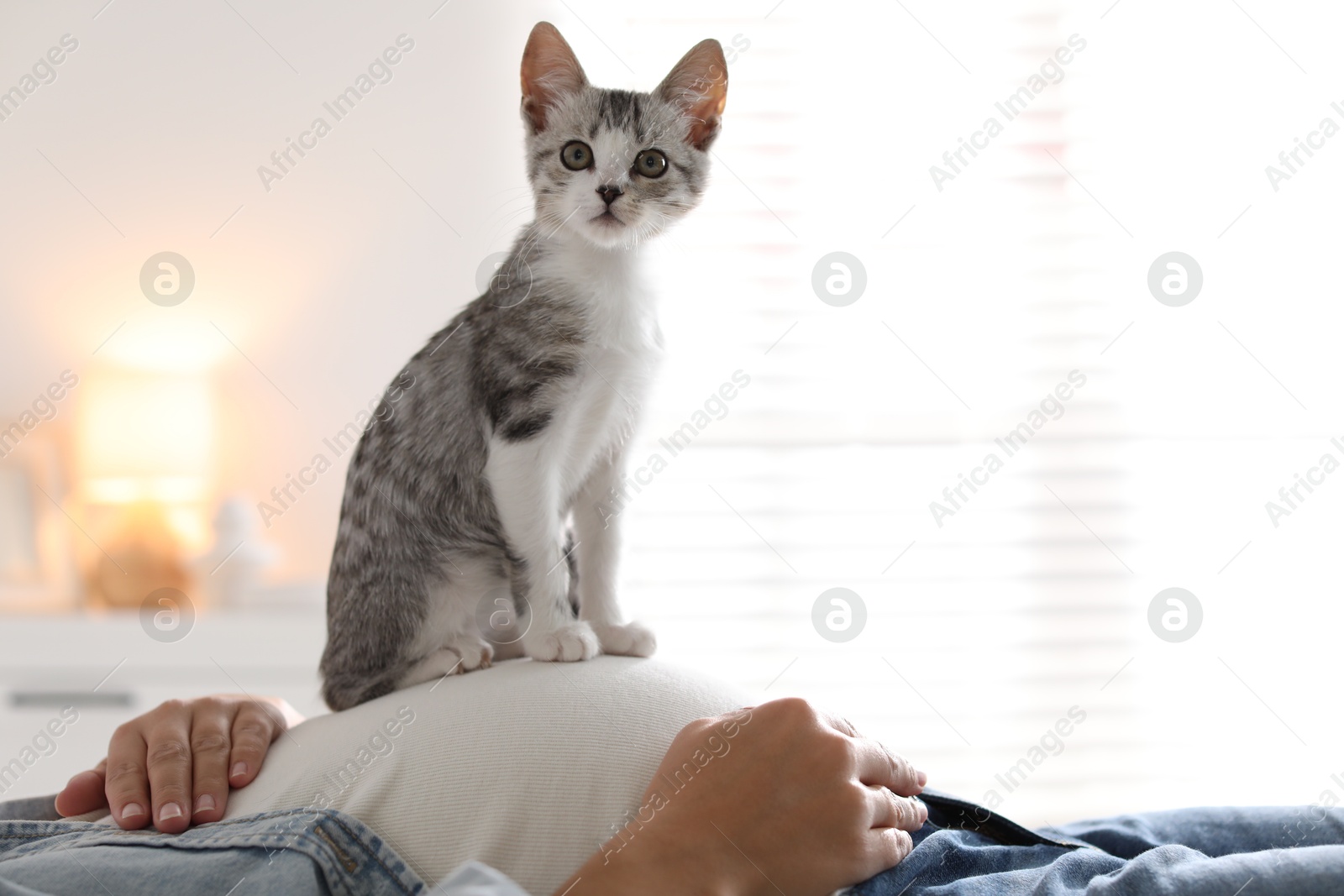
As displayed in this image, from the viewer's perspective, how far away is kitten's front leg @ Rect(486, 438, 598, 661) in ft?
3.76

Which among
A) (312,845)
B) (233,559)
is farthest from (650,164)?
(233,559)

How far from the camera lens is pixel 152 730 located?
3.35 ft

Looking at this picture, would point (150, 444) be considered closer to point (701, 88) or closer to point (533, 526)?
point (533, 526)

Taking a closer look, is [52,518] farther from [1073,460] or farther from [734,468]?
[1073,460]

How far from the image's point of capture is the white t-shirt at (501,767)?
0.80 metres

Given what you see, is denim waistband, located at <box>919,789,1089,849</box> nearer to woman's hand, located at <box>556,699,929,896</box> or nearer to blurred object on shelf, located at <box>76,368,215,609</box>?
woman's hand, located at <box>556,699,929,896</box>

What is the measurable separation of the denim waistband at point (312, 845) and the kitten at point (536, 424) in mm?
338

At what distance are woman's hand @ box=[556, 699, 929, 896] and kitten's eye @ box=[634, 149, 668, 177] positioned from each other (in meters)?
0.75

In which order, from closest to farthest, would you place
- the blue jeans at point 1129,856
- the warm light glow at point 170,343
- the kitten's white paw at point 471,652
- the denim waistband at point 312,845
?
the blue jeans at point 1129,856 < the denim waistband at point 312,845 < the kitten's white paw at point 471,652 < the warm light glow at point 170,343

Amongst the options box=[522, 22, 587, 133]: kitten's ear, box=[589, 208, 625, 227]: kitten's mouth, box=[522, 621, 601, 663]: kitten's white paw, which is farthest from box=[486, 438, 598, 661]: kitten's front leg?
Answer: box=[522, 22, 587, 133]: kitten's ear

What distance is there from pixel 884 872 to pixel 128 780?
2.62 ft

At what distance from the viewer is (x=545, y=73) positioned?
128 centimetres

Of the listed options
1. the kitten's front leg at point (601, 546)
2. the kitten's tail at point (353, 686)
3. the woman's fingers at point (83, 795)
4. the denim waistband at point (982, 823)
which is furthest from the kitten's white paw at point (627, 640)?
the woman's fingers at point (83, 795)

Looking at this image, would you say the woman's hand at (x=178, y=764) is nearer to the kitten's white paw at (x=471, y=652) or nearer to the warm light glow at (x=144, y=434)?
the kitten's white paw at (x=471, y=652)
